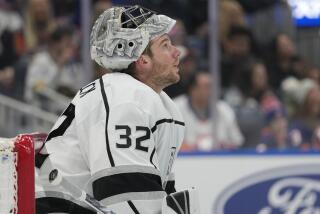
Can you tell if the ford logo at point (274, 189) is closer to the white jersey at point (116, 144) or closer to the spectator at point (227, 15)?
the spectator at point (227, 15)

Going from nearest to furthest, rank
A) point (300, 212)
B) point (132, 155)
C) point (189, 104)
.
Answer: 1. point (132, 155)
2. point (300, 212)
3. point (189, 104)

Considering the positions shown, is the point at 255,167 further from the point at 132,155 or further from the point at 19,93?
the point at 132,155

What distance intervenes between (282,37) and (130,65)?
2.82 meters

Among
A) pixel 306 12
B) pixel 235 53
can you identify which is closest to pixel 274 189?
pixel 235 53

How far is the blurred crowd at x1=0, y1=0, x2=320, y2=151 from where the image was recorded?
4.84 meters

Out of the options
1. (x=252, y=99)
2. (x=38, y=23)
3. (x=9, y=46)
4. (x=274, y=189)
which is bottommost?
(x=274, y=189)

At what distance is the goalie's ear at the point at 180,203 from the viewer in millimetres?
2051

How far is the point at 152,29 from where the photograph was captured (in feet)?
7.48

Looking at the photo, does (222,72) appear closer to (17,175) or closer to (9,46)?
(9,46)

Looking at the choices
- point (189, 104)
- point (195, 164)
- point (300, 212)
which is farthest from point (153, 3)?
point (300, 212)

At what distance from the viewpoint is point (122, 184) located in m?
2.08

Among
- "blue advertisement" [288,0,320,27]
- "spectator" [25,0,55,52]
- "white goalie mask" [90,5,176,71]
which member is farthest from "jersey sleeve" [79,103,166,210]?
"spectator" [25,0,55,52]

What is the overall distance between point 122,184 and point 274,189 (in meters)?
2.64

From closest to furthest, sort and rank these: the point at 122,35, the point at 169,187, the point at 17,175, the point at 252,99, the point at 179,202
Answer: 1. the point at 17,175
2. the point at 179,202
3. the point at 122,35
4. the point at 169,187
5. the point at 252,99
